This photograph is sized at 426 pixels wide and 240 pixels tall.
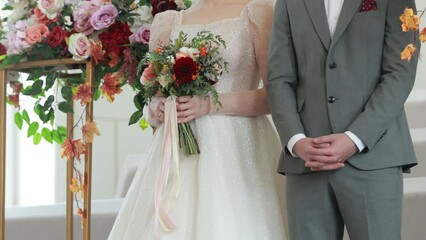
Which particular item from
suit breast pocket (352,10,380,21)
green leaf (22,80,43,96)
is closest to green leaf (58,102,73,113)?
green leaf (22,80,43,96)

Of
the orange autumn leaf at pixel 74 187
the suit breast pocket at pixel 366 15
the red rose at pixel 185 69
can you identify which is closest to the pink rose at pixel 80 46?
the orange autumn leaf at pixel 74 187

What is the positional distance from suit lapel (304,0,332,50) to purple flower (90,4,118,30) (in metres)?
0.91

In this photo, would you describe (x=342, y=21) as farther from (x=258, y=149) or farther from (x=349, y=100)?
(x=258, y=149)

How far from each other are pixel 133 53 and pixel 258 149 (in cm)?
70

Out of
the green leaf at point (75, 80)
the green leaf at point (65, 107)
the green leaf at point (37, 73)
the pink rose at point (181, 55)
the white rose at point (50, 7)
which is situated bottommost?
the green leaf at point (65, 107)

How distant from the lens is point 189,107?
2670 mm

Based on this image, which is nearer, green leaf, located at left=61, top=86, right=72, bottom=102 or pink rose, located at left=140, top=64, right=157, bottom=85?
pink rose, located at left=140, top=64, right=157, bottom=85

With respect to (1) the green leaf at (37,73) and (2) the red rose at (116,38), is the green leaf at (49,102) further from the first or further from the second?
(2) the red rose at (116,38)

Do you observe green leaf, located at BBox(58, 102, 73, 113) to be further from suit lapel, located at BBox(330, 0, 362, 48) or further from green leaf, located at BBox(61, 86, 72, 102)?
suit lapel, located at BBox(330, 0, 362, 48)

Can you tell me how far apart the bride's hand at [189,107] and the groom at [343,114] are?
0.86ft

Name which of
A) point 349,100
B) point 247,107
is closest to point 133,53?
point 247,107

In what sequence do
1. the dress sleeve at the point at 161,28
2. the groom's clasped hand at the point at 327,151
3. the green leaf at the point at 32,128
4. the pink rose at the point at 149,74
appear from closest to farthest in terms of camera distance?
the groom's clasped hand at the point at 327,151 → the pink rose at the point at 149,74 → the dress sleeve at the point at 161,28 → the green leaf at the point at 32,128

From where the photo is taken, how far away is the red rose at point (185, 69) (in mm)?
2527

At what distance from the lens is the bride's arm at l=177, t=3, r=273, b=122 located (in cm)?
268
